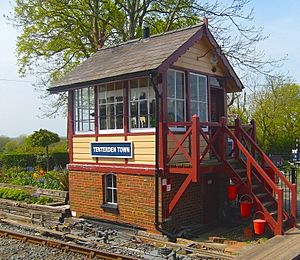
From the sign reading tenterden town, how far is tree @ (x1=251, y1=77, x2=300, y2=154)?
66.9 feet

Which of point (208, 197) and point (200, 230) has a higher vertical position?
point (208, 197)

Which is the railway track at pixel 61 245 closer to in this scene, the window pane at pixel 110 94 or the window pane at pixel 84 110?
the window pane at pixel 84 110

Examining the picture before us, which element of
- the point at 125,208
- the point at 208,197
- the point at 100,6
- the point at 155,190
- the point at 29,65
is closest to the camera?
the point at 155,190

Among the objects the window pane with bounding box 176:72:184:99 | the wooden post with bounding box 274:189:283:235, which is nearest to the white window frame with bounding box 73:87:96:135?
the window pane with bounding box 176:72:184:99

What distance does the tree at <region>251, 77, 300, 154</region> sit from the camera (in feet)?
97.0

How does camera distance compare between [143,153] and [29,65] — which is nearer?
[143,153]

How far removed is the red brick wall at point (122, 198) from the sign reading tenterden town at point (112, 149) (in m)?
0.56

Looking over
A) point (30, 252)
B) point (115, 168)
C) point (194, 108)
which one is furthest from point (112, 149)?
point (30, 252)

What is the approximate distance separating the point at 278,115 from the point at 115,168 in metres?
22.8

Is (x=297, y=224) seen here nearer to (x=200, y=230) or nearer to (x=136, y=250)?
(x=200, y=230)

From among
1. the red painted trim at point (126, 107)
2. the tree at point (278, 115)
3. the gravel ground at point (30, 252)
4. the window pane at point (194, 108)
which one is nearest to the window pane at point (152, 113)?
the red painted trim at point (126, 107)

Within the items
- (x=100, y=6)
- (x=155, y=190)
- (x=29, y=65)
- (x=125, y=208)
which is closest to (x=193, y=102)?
(x=155, y=190)

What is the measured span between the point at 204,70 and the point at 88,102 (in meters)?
3.56

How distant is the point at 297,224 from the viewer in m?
9.74
